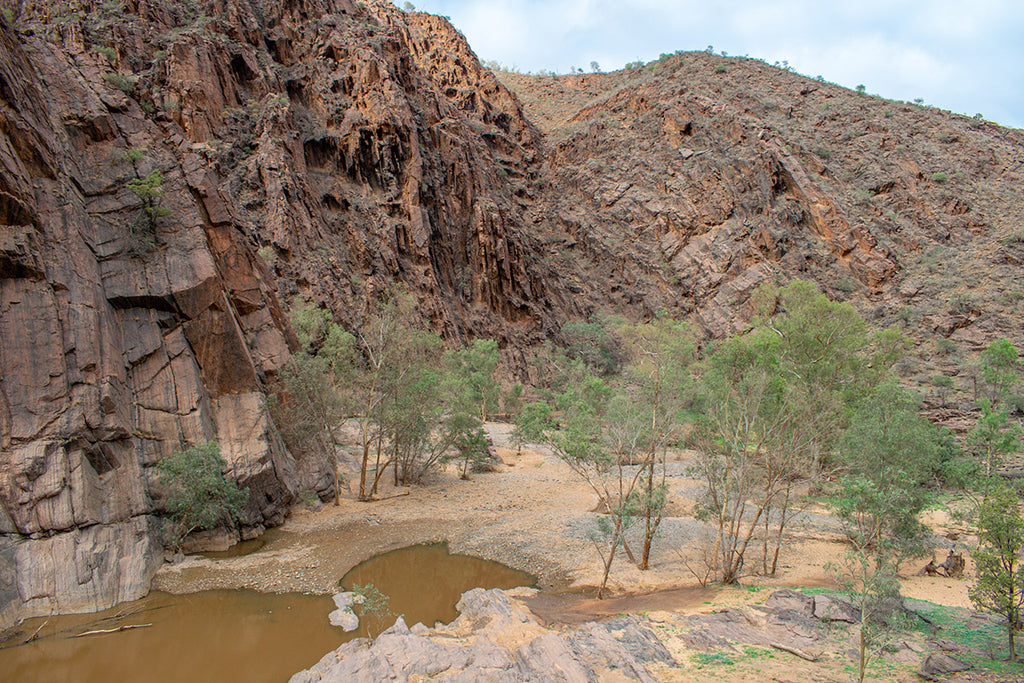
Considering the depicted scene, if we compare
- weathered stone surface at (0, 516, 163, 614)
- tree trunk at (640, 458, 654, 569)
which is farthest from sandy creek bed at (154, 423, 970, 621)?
weathered stone surface at (0, 516, 163, 614)

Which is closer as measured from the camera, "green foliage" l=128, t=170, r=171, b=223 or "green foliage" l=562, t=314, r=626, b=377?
"green foliage" l=128, t=170, r=171, b=223

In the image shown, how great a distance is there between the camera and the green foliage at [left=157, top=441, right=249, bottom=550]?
13.2 meters

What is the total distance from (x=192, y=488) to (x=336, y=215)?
2927cm

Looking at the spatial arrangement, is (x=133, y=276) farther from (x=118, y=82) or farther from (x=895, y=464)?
(x=895, y=464)

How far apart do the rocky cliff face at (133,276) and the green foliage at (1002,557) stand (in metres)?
16.7

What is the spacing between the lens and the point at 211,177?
18609 millimetres

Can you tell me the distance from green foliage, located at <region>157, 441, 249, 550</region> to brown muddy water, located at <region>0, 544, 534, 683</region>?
2.02 meters

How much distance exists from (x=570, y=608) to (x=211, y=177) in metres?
18.4

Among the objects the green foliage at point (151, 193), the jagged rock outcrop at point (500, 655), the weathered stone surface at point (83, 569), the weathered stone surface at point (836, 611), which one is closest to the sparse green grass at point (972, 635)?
the weathered stone surface at point (836, 611)

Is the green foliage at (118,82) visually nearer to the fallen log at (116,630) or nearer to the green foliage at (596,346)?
the fallen log at (116,630)

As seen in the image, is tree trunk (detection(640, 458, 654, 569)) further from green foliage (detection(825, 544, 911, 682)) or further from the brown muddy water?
the brown muddy water

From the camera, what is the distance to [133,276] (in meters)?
15.0

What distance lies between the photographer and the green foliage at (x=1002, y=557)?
8.61 meters

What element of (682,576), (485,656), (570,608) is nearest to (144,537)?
(485,656)
